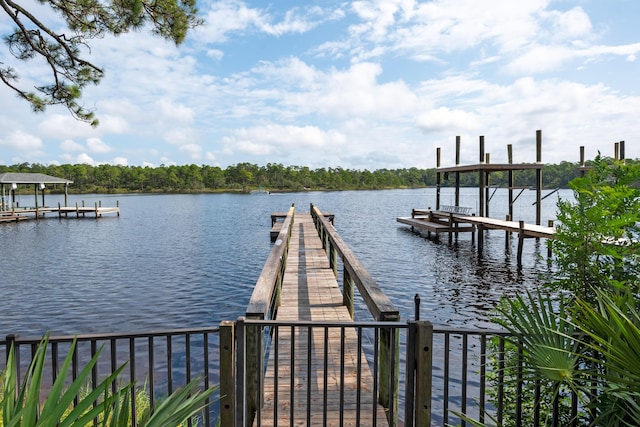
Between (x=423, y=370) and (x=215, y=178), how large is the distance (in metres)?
157

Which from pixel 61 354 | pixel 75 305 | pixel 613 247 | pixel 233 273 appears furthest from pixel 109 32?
pixel 233 273

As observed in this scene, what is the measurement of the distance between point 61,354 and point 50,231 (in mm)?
28124

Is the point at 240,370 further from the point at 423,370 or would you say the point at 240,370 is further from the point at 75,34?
the point at 75,34

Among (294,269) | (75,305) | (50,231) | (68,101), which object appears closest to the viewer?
(68,101)

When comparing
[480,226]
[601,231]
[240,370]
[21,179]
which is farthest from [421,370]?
[21,179]

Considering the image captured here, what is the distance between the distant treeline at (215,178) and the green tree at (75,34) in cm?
12225

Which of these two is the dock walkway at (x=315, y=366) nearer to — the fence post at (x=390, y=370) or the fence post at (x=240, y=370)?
the fence post at (x=390, y=370)

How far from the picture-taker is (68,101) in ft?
27.3

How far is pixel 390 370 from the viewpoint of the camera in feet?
11.5

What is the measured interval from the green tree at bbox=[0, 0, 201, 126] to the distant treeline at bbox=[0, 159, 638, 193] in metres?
122

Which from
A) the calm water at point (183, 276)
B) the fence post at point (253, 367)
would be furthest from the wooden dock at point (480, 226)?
the fence post at point (253, 367)

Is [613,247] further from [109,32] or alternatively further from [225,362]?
[109,32]

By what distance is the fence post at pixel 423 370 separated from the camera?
3084 mm

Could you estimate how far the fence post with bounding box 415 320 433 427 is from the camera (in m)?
3.08
